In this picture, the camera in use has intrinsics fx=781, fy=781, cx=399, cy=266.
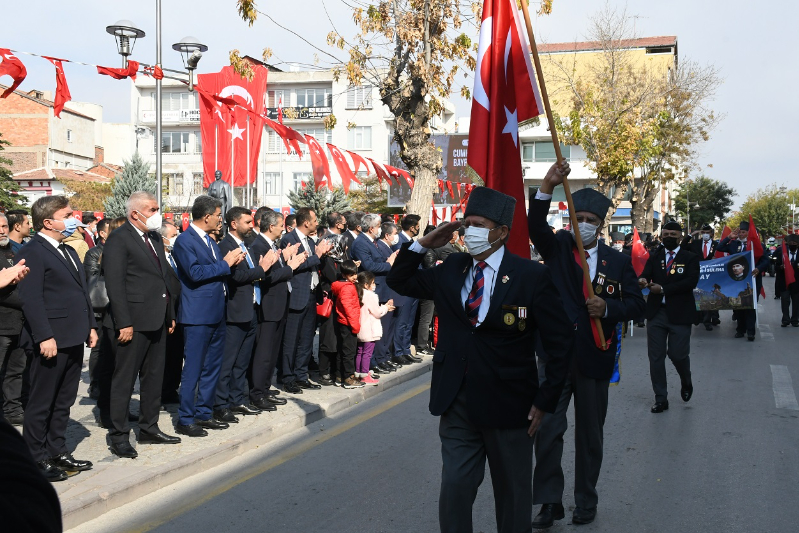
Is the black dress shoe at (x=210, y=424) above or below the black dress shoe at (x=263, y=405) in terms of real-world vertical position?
above

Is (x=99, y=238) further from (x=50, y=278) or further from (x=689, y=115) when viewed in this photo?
(x=689, y=115)

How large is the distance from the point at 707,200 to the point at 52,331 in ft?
326

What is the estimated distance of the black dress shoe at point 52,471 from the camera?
19.3ft

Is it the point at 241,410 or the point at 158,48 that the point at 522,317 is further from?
the point at 158,48

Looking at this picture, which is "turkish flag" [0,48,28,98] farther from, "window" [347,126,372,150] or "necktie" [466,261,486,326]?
"window" [347,126,372,150]

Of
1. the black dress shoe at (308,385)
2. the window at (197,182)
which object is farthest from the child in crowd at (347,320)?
the window at (197,182)

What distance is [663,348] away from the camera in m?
9.20

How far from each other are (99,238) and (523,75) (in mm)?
7402

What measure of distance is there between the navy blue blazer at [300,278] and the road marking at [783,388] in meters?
5.85

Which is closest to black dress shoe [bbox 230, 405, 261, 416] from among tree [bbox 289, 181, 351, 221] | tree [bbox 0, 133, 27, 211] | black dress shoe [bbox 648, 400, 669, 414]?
black dress shoe [bbox 648, 400, 669, 414]

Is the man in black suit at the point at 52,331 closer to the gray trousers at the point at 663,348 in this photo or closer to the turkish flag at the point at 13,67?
the turkish flag at the point at 13,67

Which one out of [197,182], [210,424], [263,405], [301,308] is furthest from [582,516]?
[197,182]

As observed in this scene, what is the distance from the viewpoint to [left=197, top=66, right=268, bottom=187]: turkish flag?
1365 centimetres

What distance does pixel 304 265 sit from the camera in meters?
9.23
